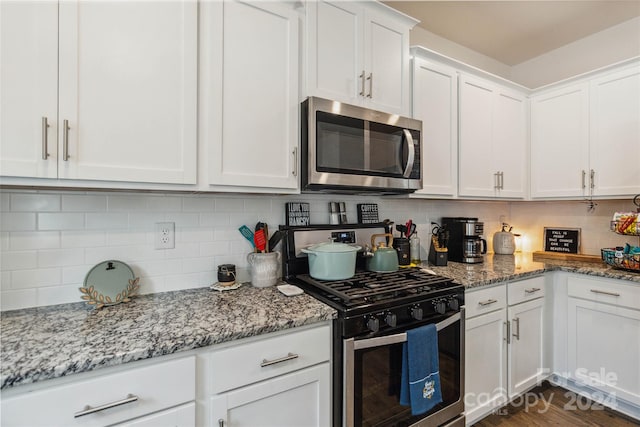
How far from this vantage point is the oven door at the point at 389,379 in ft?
4.13

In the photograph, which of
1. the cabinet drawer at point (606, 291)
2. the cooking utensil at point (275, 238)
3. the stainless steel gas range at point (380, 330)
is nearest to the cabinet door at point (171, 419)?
the stainless steel gas range at point (380, 330)

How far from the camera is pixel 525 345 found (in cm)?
208

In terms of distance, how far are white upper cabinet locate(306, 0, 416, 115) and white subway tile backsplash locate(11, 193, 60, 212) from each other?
1248 millimetres

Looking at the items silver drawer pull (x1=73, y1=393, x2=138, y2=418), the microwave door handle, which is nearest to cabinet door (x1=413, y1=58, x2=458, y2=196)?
the microwave door handle

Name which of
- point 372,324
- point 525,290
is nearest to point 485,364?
point 525,290

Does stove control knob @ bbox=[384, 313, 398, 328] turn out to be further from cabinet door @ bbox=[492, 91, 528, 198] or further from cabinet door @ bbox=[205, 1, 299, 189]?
cabinet door @ bbox=[492, 91, 528, 198]

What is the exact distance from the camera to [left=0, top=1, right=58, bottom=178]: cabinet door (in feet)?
3.19

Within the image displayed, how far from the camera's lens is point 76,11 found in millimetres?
1064

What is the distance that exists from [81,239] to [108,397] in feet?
2.47

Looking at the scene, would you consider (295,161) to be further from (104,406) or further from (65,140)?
(104,406)

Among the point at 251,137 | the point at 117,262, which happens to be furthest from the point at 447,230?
the point at 117,262

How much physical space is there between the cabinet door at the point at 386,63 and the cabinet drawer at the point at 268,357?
129 cm

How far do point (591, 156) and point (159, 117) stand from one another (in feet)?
9.67

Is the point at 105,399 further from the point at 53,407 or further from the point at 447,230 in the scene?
the point at 447,230
